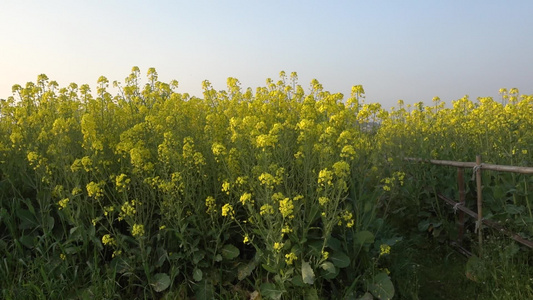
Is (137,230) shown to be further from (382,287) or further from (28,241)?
(382,287)

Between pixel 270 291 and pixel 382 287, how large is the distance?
872 millimetres

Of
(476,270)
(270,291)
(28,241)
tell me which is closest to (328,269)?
(270,291)

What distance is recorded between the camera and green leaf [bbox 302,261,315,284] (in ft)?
10.2

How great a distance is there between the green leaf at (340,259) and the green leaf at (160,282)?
1333mm

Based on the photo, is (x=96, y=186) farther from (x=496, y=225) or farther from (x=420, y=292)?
(x=496, y=225)

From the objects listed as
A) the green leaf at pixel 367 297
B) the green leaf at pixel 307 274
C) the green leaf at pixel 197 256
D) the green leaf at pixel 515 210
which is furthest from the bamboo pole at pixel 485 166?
the green leaf at pixel 197 256

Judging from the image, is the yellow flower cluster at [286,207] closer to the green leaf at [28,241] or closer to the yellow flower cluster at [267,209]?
the yellow flower cluster at [267,209]

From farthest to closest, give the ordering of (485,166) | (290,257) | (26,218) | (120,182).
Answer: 1. (485,166)
2. (26,218)
3. (120,182)
4. (290,257)

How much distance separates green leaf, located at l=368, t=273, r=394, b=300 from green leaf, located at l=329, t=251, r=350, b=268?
0.99 feet

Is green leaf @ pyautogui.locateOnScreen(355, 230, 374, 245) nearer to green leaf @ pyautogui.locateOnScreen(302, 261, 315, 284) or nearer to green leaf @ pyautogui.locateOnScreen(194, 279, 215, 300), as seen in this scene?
green leaf @ pyautogui.locateOnScreen(302, 261, 315, 284)

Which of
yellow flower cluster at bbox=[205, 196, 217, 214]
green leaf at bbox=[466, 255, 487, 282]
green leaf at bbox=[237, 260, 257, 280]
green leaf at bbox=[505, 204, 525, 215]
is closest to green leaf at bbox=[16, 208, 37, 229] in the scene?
yellow flower cluster at bbox=[205, 196, 217, 214]

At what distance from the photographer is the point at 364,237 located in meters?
3.36

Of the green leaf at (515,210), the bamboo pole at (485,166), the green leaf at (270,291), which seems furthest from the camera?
the green leaf at (515,210)

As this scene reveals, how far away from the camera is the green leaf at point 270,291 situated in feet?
10.6
